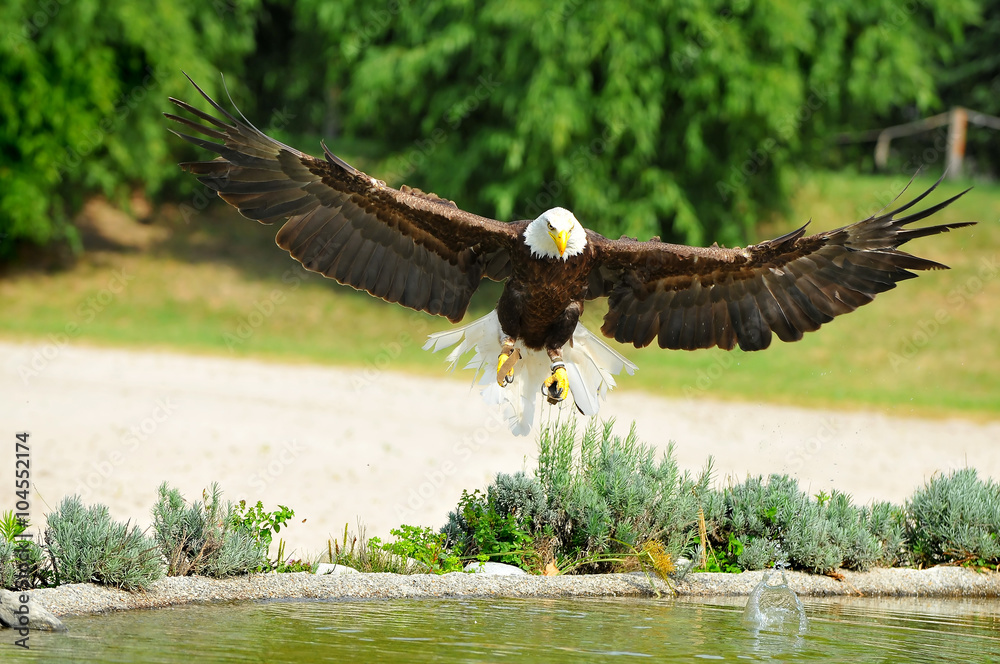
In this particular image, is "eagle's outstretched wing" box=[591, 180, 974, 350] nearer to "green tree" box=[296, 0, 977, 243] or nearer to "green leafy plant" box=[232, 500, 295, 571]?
Result: "green leafy plant" box=[232, 500, 295, 571]

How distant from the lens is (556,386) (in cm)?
692

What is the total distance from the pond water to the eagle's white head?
196 centimetres

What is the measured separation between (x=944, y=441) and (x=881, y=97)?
8810 millimetres

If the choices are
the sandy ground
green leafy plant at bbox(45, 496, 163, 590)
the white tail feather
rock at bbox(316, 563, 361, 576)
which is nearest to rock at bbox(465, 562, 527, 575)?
rock at bbox(316, 563, 361, 576)

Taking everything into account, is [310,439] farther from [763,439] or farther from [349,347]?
[349,347]

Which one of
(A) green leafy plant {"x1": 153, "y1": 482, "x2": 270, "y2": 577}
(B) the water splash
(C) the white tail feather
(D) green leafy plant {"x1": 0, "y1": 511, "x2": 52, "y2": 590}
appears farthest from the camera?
(C) the white tail feather

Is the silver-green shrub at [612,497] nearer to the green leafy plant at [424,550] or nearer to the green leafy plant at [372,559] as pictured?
the green leafy plant at [424,550]

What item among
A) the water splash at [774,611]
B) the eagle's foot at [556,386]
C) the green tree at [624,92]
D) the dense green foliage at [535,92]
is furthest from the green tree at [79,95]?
the water splash at [774,611]

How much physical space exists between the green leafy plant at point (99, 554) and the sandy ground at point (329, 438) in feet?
6.02

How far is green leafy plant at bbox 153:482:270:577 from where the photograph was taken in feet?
17.9

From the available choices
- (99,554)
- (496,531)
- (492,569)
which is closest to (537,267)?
(496,531)

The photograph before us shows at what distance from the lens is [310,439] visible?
10.8 metres

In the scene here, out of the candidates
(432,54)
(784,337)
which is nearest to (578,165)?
(432,54)

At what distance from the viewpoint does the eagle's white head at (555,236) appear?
6094mm
